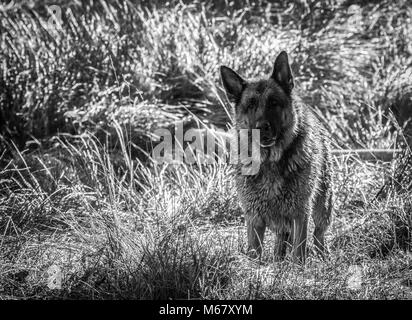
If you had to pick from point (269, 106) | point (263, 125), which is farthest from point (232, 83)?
point (263, 125)

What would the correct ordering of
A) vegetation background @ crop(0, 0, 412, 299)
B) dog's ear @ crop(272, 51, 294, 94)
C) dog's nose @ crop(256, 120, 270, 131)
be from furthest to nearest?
dog's ear @ crop(272, 51, 294, 94), dog's nose @ crop(256, 120, 270, 131), vegetation background @ crop(0, 0, 412, 299)

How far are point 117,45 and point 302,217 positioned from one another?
4.78 metres

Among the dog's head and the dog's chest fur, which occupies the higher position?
the dog's head

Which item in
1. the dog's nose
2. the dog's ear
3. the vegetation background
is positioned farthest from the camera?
the dog's ear

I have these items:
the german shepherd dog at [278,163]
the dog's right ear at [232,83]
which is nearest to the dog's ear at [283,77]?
the german shepherd dog at [278,163]

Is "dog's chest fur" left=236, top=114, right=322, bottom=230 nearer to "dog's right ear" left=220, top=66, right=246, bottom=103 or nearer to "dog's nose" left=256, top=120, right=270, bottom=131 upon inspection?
"dog's nose" left=256, top=120, right=270, bottom=131

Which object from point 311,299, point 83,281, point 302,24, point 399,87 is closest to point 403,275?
Answer: point 311,299

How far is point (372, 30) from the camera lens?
1066 cm

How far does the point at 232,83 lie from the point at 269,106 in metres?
0.41

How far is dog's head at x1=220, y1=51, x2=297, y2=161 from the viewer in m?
5.58

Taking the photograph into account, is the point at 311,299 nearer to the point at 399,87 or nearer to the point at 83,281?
the point at 83,281

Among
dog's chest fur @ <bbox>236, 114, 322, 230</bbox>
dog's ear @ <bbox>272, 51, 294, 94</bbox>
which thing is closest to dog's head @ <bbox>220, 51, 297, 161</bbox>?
dog's ear @ <bbox>272, 51, 294, 94</bbox>

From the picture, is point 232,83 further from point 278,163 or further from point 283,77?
point 278,163

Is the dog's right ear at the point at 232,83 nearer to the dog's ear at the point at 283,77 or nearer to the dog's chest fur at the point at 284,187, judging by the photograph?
the dog's ear at the point at 283,77
